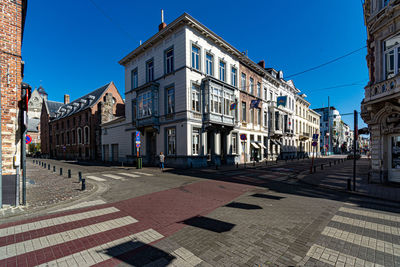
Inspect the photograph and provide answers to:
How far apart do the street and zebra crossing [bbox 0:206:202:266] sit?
0.06 feet

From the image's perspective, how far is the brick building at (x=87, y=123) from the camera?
30.9 metres

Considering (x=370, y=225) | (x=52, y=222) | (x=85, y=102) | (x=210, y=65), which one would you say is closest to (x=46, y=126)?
(x=85, y=102)

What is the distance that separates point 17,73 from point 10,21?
185 centimetres

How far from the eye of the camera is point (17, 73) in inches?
258

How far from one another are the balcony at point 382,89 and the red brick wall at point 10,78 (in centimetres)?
1652

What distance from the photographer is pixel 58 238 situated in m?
3.91

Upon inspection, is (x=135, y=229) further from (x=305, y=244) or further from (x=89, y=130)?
(x=89, y=130)

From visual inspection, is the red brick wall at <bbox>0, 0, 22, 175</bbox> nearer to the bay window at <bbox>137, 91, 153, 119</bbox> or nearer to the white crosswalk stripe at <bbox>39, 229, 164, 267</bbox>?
the white crosswalk stripe at <bbox>39, 229, 164, 267</bbox>

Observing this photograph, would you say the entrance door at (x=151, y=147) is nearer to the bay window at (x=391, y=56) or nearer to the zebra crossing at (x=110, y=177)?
the zebra crossing at (x=110, y=177)

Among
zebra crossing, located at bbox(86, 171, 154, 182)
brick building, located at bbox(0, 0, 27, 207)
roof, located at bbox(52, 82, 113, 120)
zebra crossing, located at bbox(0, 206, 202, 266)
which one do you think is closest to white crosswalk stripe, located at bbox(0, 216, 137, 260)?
zebra crossing, located at bbox(0, 206, 202, 266)

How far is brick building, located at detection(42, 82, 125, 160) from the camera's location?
30906mm

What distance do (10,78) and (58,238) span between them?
245 inches

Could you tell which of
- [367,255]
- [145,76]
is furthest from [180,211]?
[145,76]

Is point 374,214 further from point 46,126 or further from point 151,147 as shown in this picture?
point 46,126
